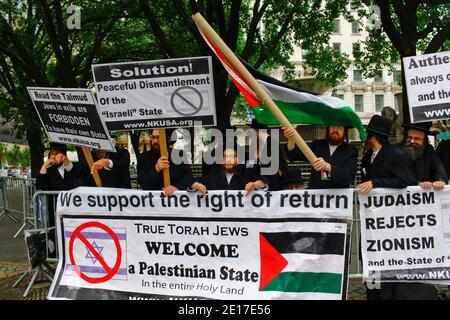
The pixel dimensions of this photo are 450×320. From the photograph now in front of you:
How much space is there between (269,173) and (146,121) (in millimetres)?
1435

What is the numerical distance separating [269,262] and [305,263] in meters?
0.34

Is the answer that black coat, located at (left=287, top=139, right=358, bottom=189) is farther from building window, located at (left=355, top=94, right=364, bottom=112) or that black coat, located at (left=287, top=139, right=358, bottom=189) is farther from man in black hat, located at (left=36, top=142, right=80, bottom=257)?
building window, located at (left=355, top=94, right=364, bottom=112)

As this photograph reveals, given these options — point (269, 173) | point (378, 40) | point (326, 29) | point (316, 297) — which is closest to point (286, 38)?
point (326, 29)

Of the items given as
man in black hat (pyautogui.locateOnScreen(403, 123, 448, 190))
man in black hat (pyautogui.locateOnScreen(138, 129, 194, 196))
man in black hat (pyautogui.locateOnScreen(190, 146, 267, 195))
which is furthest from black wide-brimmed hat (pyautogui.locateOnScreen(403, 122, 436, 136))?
man in black hat (pyautogui.locateOnScreen(138, 129, 194, 196))

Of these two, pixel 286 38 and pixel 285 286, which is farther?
pixel 286 38

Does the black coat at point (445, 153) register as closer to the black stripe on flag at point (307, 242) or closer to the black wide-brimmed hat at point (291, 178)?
the black wide-brimmed hat at point (291, 178)

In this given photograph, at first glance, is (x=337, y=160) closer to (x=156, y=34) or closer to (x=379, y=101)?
(x=156, y=34)

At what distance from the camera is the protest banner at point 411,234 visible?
4879 millimetres

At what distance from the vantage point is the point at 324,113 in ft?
17.2

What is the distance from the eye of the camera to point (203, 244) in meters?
5.14

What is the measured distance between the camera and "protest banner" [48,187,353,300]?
4.86 m

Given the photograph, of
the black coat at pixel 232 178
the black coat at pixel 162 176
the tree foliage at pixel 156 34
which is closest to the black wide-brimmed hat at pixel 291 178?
the black coat at pixel 232 178

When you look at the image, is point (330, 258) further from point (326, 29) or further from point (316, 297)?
point (326, 29)

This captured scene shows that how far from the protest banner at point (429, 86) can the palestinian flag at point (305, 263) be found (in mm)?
1606
